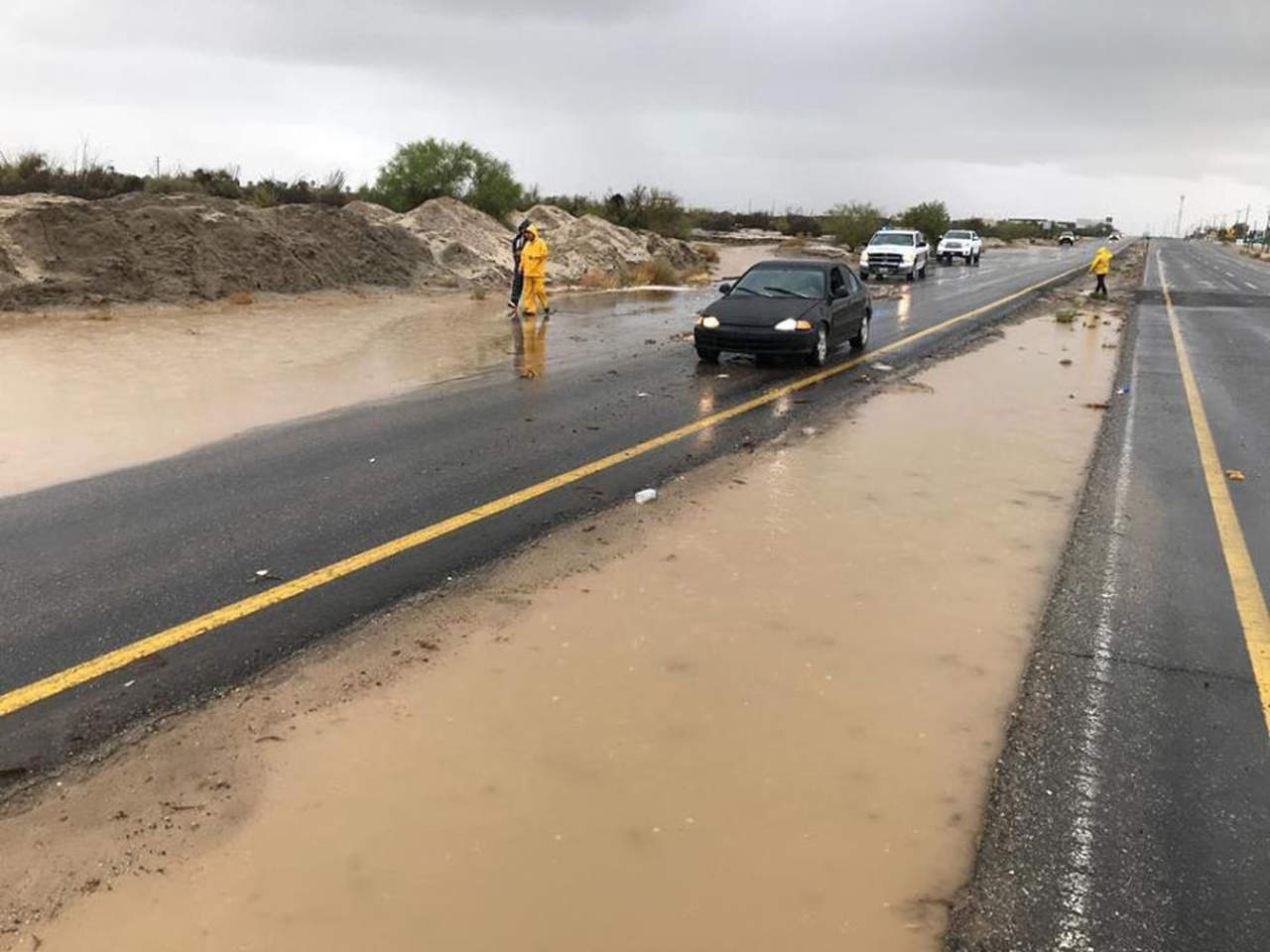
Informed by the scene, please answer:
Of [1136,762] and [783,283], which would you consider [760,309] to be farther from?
[1136,762]

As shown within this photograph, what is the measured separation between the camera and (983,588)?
5391mm

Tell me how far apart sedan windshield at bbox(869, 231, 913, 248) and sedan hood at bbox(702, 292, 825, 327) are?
25.3 metres

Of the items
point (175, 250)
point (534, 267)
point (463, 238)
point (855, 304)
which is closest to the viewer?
point (855, 304)

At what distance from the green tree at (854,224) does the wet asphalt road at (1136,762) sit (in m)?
59.5

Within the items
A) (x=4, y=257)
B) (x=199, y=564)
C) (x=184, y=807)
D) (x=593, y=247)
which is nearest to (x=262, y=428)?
(x=199, y=564)

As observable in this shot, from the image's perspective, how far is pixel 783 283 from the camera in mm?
13945

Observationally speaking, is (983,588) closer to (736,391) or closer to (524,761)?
(524,761)

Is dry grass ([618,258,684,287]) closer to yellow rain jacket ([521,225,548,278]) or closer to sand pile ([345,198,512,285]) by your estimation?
sand pile ([345,198,512,285])

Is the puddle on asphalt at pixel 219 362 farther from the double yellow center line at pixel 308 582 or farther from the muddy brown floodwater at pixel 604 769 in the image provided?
the muddy brown floodwater at pixel 604 769

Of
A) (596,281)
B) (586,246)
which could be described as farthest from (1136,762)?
(586,246)

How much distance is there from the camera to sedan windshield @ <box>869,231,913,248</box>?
36.8 meters

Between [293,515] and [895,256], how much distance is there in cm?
3291

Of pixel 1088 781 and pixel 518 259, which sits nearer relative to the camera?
pixel 1088 781

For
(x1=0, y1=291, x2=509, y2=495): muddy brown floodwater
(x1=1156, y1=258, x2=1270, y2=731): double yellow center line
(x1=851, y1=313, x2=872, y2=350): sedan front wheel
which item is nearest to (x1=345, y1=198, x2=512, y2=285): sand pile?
(x1=0, y1=291, x2=509, y2=495): muddy brown floodwater
